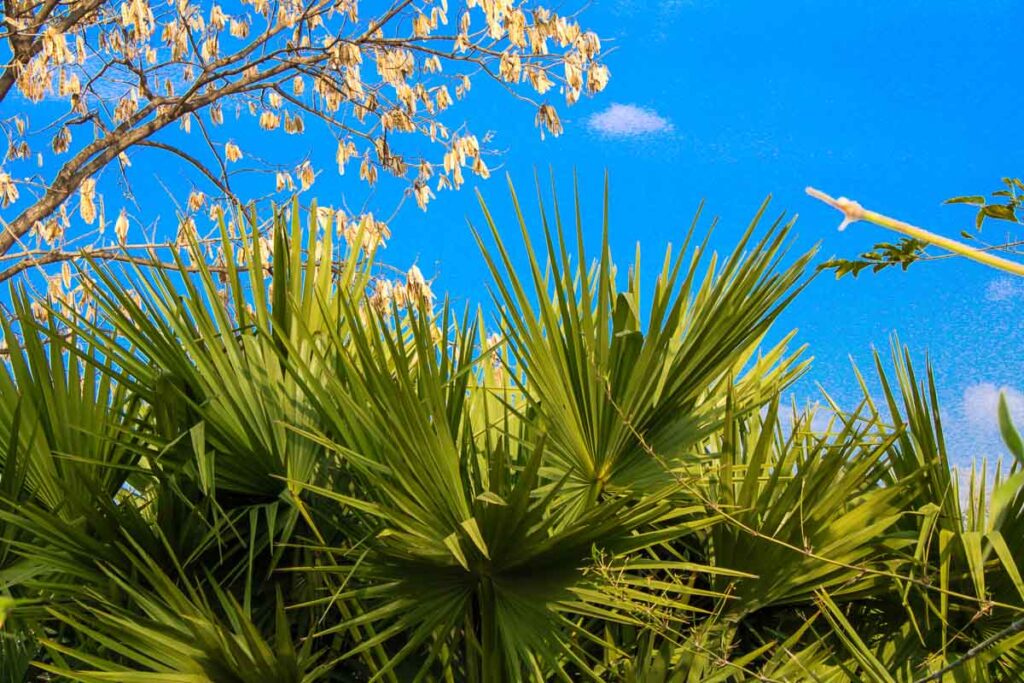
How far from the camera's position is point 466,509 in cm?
255

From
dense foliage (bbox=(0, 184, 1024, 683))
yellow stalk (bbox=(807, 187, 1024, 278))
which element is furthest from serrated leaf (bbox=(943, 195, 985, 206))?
yellow stalk (bbox=(807, 187, 1024, 278))

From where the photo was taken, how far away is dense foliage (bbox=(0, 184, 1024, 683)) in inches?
101

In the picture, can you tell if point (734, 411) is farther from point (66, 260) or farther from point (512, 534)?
point (66, 260)

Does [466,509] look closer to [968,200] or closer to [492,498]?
[492,498]

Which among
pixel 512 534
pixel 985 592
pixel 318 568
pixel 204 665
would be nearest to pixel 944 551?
pixel 985 592

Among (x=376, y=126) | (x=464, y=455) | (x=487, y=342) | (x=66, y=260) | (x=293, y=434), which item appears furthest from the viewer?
(x=376, y=126)

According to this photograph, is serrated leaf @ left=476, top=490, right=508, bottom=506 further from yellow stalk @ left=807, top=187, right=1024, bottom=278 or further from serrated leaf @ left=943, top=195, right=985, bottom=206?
yellow stalk @ left=807, top=187, right=1024, bottom=278

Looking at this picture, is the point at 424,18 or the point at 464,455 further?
the point at 424,18

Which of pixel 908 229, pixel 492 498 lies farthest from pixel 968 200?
pixel 908 229

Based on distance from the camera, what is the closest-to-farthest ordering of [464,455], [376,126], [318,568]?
[318,568], [464,455], [376,126]

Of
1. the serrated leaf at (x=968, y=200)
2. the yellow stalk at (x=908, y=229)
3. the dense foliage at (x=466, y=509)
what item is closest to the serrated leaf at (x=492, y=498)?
the dense foliage at (x=466, y=509)

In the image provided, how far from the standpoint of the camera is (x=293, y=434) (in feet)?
9.62

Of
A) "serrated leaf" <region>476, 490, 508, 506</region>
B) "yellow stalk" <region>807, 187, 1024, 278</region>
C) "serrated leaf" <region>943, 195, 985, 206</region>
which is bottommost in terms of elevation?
"serrated leaf" <region>476, 490, 508, 506</region>

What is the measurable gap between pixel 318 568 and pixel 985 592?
6.73 feet
